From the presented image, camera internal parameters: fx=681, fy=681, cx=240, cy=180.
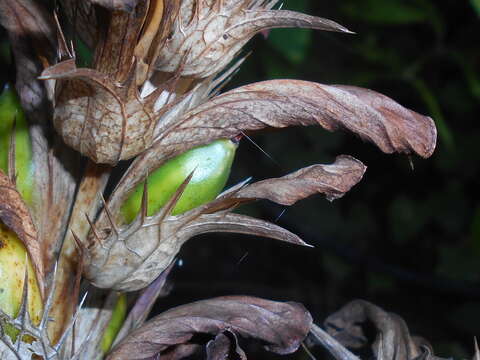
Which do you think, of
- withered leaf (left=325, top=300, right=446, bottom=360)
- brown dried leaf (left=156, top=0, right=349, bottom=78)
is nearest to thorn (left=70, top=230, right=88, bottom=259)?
brown dried leaf (left=156, top=0, right=349, bottom=78)

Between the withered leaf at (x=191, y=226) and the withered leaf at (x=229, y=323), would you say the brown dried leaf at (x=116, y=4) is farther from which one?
the withered leaf at (x=229, y=323)

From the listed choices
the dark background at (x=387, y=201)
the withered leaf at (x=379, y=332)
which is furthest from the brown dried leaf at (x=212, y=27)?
the dark background at (x=387, y=201)

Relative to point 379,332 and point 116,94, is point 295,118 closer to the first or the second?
point 116,94

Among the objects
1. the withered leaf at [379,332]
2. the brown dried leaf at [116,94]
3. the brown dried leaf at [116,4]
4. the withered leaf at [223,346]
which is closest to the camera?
the brown dried leaf at [116,4]

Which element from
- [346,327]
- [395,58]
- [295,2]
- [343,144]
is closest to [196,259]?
[343,144]

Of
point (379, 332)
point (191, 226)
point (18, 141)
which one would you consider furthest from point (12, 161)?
point (379, 332)

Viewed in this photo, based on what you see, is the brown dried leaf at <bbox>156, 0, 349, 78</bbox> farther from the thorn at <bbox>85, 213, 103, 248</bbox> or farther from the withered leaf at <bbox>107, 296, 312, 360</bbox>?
the withered leaf at <bbox>107, 296, 312, 360</bbox>

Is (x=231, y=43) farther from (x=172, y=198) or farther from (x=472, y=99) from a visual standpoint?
(x=472, y=99)
